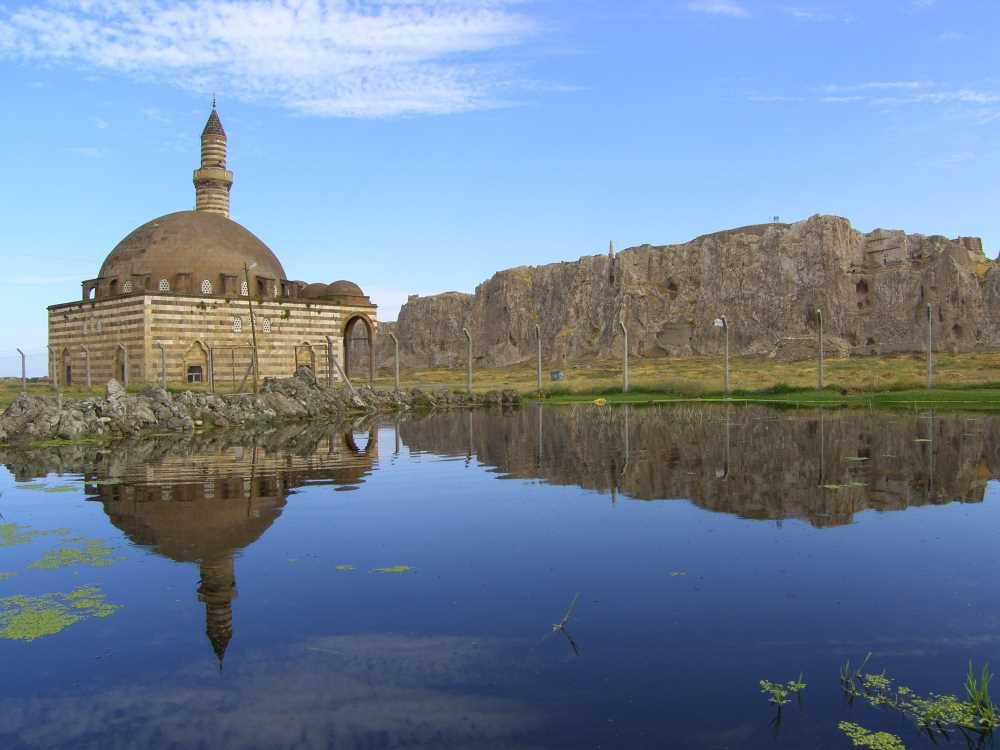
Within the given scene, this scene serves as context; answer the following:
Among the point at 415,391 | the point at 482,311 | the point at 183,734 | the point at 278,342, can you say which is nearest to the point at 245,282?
the point at 278,342

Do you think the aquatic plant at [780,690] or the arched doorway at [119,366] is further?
the arched doorway at [119,366]

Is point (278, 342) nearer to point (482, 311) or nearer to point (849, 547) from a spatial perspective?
point (849, 547)

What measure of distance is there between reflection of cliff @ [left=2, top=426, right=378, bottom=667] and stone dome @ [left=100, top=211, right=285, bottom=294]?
86.9 feet

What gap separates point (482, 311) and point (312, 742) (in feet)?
437

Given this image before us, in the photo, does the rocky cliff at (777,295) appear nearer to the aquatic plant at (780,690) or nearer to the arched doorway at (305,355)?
the arched doorway at (305,355)

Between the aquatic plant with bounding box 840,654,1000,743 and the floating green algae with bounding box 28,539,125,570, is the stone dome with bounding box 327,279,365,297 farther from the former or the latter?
the aquatic plant with bounding box 840,654,1000,743

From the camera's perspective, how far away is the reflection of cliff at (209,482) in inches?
352

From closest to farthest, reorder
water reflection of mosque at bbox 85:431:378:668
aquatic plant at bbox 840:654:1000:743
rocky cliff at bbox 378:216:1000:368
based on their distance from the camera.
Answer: aquatic plant at bbox 840:654:1000:743
water reflection of mosque at bbox 85:431:378:668
rocky cliff at bbox 378:216:1000:368

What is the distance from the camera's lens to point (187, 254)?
48500 mm

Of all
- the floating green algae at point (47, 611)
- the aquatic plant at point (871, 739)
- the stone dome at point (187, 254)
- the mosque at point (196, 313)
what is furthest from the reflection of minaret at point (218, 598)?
the stone dome at point (187, 254)

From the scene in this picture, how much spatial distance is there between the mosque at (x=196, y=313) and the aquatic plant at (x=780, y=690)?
4087cm

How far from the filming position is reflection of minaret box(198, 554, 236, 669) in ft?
21.1

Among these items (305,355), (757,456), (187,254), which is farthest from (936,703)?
(187,254)

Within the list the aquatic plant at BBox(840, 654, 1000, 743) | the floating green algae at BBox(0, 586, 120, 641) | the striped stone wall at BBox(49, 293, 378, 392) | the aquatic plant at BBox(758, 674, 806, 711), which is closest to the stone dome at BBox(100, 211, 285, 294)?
the striped stone wall at BBox(49, 293, 378, 392)
